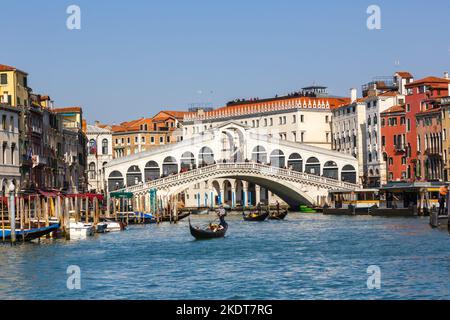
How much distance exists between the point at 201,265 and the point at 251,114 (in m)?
54.0

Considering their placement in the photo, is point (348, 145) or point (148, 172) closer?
point (148, 172)

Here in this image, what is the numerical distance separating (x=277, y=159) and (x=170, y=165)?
222 inches

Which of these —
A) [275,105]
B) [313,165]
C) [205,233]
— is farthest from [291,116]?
[205,233]

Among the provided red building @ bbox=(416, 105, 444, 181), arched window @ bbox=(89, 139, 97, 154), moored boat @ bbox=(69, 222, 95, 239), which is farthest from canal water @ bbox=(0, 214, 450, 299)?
arched window @ bbox=(89, 139, 97, 154)

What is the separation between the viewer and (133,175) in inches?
2499

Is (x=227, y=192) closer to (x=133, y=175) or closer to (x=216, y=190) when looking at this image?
(x=216, y=190)

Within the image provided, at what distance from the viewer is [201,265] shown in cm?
2317

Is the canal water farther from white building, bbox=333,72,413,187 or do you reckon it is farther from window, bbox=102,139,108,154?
window, bbox=102,139,108,154

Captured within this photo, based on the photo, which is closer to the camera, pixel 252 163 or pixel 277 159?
pixel 252 163

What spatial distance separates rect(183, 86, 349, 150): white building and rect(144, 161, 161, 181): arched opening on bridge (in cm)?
779

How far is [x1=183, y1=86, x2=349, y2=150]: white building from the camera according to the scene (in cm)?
7288

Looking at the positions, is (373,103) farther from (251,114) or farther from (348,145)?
(251,114)
